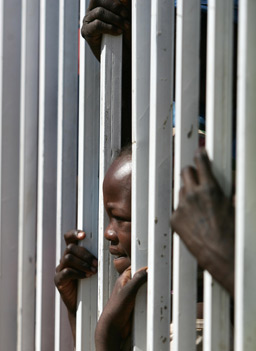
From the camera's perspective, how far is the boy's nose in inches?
87.8

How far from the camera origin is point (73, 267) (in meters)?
2.56

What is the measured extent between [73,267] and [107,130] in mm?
556

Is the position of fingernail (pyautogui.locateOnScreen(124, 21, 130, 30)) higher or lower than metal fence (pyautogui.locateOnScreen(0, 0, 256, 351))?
higher

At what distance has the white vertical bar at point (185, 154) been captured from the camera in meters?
1.70

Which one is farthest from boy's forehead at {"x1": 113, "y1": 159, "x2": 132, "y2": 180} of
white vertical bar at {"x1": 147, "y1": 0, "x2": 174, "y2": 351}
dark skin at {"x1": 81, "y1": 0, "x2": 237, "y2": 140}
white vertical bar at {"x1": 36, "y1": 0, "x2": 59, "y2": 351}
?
white vertical bar at {"x1": 36, "y1": 0, "x2": 59, "y2": 351}

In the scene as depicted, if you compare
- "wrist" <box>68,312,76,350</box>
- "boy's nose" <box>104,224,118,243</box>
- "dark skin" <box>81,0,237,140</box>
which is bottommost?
"wrist" <box>68,312,76,350</box>

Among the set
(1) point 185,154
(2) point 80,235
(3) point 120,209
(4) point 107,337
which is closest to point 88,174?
(2) point 80,235

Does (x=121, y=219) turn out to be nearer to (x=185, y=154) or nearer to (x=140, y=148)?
(x=140, y=148)

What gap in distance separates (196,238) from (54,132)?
144 centimetres

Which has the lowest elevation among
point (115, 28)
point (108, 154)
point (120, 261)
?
point (120, 261)

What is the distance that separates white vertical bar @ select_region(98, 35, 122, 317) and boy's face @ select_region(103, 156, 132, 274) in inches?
1.8

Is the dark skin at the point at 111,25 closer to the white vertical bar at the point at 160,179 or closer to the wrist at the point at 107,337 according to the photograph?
the white vertical bar at the point at 160,179

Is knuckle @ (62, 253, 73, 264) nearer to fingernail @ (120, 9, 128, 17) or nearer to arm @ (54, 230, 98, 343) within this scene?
arm @ (54, 230, 98, 343)

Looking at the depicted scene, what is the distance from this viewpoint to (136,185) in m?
1.98
